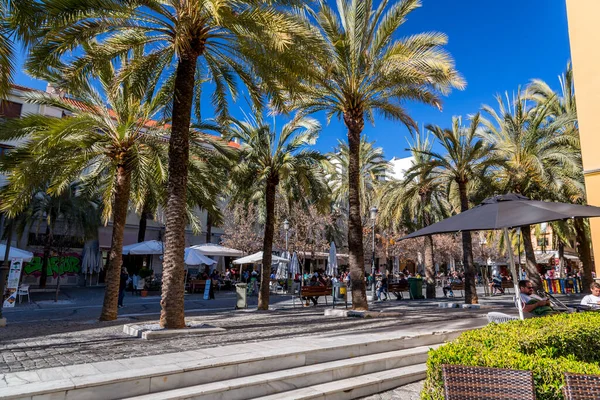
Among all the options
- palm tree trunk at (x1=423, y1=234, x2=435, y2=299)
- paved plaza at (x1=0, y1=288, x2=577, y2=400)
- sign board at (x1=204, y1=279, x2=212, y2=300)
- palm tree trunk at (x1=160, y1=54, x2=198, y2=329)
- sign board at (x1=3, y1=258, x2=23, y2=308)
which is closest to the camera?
paved plaza at (x1=0, y1=288, x2=577, y2=400)

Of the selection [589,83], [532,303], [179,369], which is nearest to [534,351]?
[532,303]

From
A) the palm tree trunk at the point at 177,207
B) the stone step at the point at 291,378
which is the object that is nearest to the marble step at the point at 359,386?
the stone step at the point at 291,378

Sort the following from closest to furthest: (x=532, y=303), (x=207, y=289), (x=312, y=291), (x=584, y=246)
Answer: (x=532, y=303) < (x=312, y=291) < (x=584, y=246) < (x=207, y=289)

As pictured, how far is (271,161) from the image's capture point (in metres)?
16.1

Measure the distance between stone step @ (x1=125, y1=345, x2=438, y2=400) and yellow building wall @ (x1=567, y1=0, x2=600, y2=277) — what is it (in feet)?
23.1

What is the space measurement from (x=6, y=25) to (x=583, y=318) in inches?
406

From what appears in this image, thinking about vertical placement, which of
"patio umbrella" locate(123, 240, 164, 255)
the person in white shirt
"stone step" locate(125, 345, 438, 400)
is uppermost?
"patio umbrella" locate(123, 240, 164, 255)

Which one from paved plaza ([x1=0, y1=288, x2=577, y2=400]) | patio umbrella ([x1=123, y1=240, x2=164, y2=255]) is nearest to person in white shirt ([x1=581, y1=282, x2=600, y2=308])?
paved plaza ([x1=0, y1=288, x2=577, y2=400])

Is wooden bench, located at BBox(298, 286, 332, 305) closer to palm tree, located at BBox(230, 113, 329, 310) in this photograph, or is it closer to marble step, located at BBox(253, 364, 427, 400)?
palm tree, located at BBox(230, 113, 329, 310)

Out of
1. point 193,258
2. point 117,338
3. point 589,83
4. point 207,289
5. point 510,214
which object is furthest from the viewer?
point 193,258

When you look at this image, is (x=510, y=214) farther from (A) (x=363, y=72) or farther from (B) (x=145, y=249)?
(B) (x=145, y=249)

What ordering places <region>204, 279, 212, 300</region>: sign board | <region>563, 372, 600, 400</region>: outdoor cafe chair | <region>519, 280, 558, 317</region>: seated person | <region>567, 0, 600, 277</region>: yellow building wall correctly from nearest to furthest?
<region>563, 372, 600, 400</region>: outdoor cafe chair → <region>519, 280, 558, 317</region>: seated person → <region>567, 0, 600, 277</region>: yellow building wall → <region>204, 279, 212, 300</region>: sign board

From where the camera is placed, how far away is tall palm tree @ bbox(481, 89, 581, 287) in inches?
632

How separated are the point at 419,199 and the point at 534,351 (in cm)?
1951
